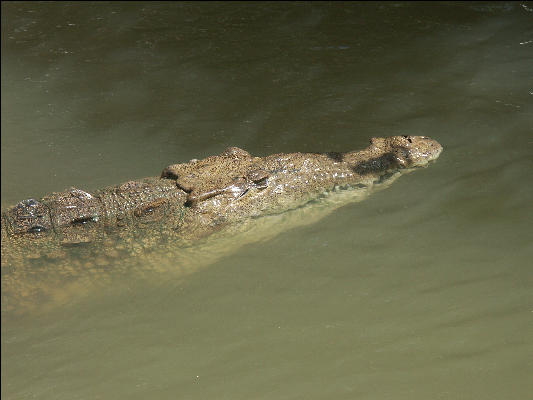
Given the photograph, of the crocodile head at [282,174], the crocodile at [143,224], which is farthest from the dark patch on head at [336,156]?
the crocodile at [143,224]

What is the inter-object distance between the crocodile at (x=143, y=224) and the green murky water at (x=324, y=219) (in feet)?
0.51

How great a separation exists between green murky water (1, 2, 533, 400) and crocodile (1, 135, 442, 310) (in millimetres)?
156

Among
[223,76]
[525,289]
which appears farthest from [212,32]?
[525,289]

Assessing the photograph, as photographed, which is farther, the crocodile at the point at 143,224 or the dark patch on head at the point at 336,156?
the dark patch on head at the point at 336,156

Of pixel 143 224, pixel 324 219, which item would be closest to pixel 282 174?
pixel 324 219

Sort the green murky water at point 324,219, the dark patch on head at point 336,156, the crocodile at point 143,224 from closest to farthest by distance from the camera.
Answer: the green murky water at point 324,219
the crocodile at point 143,224
the dark patch on head at point 336,156

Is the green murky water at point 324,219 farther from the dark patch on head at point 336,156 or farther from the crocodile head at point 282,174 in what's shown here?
the dark patch on head at point 336,156

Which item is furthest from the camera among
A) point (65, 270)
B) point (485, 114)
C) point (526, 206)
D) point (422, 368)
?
point (485, 114)

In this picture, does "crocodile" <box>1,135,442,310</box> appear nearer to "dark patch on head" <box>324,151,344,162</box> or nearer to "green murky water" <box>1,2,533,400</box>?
"green murky water" <box>1,2,533,400</box>

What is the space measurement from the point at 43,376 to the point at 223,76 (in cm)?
389

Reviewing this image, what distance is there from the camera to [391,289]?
3699 mm

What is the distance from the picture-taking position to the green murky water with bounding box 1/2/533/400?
3293 mm

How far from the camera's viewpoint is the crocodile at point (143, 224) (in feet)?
14.1

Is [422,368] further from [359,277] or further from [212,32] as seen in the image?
[212,32]
